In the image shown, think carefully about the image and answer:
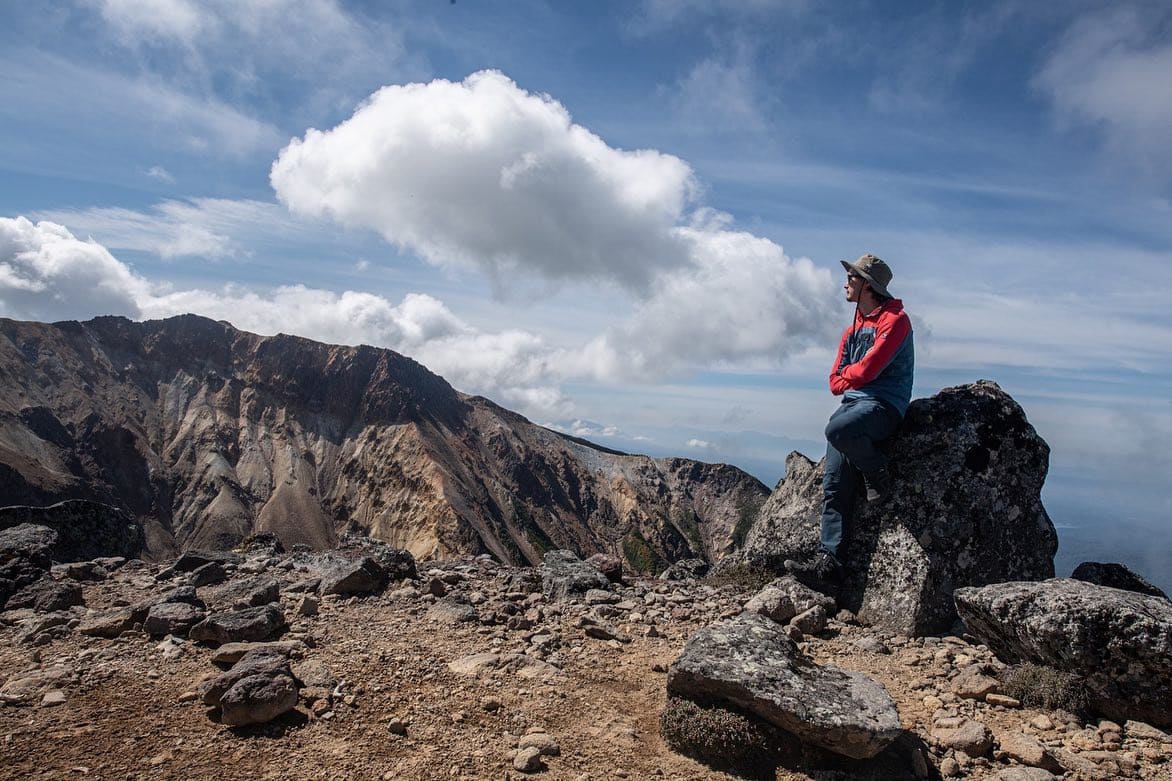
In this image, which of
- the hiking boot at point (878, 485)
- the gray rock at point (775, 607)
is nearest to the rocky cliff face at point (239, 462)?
the gray rock at point (775, 607)

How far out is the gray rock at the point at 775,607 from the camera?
956 cm

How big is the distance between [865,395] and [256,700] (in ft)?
28.3

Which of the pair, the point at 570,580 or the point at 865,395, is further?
the point at 570,580

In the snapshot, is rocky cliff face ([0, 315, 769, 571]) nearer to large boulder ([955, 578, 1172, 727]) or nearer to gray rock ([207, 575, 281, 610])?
gray rock ([207, 575, 281, 610])

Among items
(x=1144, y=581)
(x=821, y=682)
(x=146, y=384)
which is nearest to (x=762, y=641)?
(x=821, y=682)

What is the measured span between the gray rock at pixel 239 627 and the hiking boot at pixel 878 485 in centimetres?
840

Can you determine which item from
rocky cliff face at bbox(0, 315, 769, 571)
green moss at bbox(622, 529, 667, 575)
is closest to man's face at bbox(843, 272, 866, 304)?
rocky cliff face at bbox(0, 315, 769, 571)

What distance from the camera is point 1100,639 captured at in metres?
6.96

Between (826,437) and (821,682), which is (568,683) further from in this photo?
(826,437)

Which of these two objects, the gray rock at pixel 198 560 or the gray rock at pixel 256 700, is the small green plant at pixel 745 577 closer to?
the gray rock at pixel 256 700

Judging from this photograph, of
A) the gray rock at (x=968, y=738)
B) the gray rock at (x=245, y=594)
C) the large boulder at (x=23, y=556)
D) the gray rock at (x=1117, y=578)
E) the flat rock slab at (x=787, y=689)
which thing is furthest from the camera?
the gray rock at (x=1117, y=578)

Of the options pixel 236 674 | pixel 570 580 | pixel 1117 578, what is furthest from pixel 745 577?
pixel 236 674

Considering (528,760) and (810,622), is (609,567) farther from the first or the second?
(528,760)

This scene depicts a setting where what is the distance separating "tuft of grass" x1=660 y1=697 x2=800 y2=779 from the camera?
6047mm
